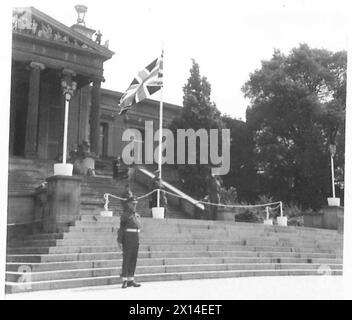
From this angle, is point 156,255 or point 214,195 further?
point 214,195

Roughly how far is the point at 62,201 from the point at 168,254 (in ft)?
10.1

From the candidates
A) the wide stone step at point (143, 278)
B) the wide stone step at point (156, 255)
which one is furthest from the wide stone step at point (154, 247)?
the wide stone step at point (143, 278)

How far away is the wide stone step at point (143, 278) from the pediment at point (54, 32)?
57.7 feet

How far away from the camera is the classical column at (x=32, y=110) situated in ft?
90.3

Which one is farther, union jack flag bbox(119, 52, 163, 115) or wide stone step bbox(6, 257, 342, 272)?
union jack flag bbox(119, 52, 163, 115)

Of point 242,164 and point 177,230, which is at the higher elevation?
point 242,164

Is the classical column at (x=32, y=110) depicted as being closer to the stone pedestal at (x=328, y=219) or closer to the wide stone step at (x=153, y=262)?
the stone pedestal at (x=328, y=219)

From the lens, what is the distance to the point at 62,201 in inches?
549

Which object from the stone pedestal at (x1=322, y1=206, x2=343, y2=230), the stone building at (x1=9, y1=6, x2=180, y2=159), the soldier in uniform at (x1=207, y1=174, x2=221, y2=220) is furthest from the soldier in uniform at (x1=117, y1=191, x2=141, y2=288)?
the stone building at (x1=9, y1=6, x2=180, y2=159)

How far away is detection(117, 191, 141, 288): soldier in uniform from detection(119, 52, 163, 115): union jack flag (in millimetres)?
9892

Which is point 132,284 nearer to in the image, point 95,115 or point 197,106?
point 197,106

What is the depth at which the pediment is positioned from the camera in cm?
2720
